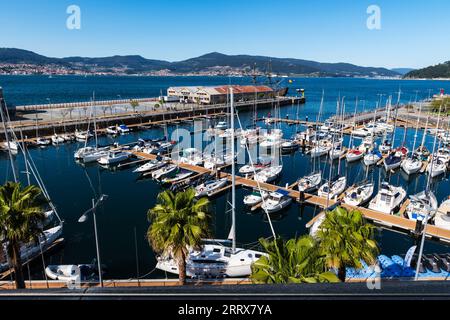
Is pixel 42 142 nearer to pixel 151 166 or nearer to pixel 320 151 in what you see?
pixel 151 166

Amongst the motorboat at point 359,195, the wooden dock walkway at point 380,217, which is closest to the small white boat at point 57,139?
the wooden dock walkway at point 380,217

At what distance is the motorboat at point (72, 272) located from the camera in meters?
24.4

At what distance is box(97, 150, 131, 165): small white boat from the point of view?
5355 centimetres

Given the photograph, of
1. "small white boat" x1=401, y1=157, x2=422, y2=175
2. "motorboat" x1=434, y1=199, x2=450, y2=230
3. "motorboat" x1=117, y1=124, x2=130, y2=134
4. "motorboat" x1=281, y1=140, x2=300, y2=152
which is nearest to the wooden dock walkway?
"motorboat" x1=434, y1=199, x2=450, y2=230

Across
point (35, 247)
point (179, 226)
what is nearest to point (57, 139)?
point (35, 247)

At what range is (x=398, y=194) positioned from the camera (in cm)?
3869

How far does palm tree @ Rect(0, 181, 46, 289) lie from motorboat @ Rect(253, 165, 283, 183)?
30686mm

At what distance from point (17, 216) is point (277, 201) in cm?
2605

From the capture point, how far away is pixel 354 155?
57.4 m

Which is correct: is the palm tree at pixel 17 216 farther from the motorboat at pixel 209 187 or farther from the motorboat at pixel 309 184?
the motorboat at pixel 309 184

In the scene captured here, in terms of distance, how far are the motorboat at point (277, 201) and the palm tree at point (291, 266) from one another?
23669 millimetres

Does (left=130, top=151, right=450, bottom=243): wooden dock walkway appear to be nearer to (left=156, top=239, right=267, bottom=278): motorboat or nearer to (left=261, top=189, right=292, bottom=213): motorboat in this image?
(left=261, top=189, right=292, bottom=213): motorboat
